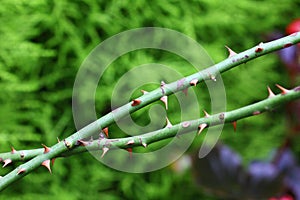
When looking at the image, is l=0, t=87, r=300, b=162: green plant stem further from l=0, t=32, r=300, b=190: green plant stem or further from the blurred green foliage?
the blurred green foliage

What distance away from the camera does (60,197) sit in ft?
3.87

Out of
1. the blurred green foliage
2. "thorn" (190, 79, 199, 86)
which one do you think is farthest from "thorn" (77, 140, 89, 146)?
the blurred green foliage

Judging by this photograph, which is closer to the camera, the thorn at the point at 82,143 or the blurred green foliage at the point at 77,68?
the thorn at the point at 82,143

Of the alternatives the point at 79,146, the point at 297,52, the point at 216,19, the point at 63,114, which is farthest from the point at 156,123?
the point at 79,146

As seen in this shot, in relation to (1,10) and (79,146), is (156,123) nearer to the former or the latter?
(1,10)

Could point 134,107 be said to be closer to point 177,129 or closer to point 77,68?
point 177,129

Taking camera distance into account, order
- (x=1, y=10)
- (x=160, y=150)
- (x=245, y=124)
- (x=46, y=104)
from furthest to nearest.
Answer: (x=245, y=124)
(x=160, y=150)
(x=46, y=104)
(x=1, y=10)

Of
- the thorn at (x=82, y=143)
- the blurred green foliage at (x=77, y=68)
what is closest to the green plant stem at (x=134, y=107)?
the thorn at (x=82, y=143)

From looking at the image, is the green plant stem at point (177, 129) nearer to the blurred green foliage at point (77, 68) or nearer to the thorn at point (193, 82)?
the thorn at point (193, 82)

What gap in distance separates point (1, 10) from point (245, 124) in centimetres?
74

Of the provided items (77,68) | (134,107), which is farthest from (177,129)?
(77,68)

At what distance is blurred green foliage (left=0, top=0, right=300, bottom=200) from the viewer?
3.61 ft

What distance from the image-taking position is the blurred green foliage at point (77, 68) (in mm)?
1102

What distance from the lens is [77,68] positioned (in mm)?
1190
